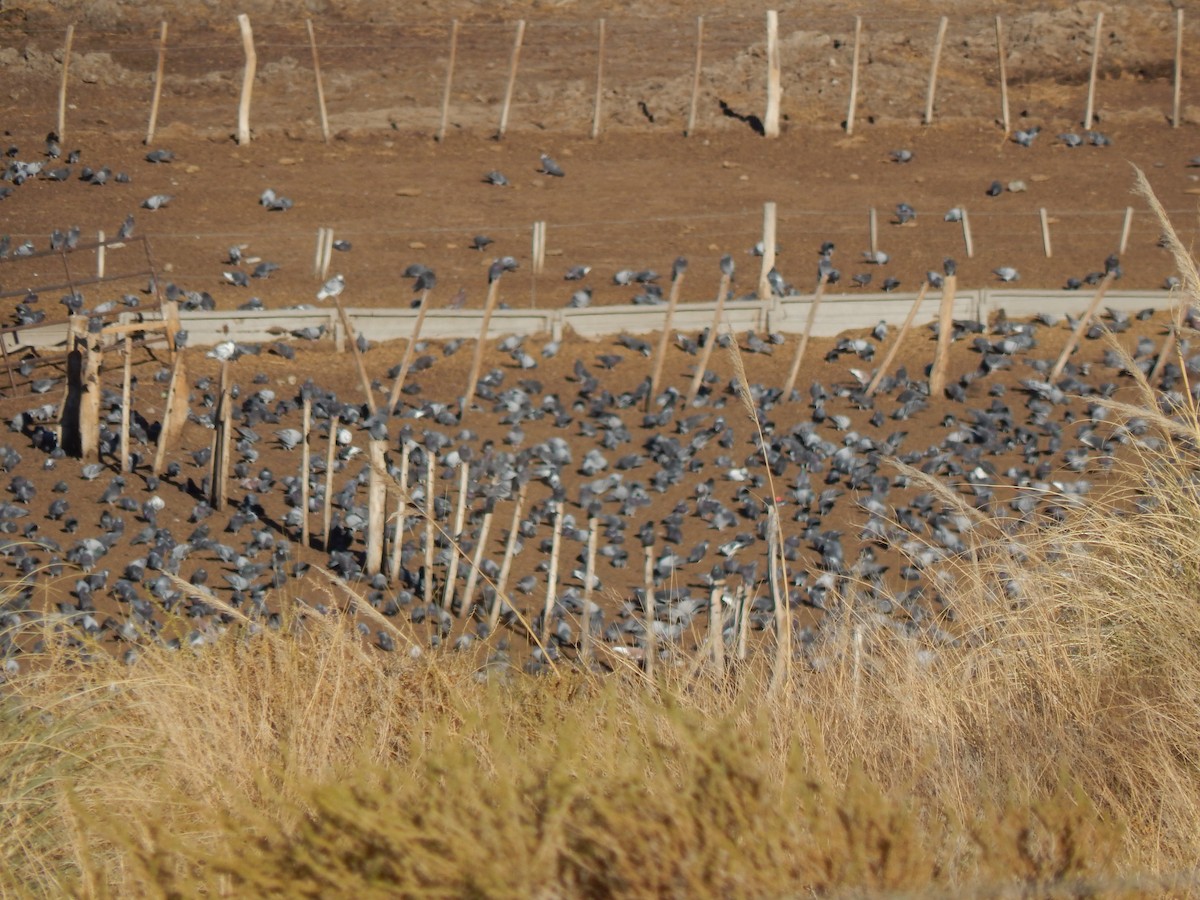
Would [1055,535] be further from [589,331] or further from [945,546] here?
[589,331]

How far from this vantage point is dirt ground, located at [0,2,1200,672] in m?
10.0

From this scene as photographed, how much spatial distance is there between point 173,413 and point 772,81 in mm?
10652

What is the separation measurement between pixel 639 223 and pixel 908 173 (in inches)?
148

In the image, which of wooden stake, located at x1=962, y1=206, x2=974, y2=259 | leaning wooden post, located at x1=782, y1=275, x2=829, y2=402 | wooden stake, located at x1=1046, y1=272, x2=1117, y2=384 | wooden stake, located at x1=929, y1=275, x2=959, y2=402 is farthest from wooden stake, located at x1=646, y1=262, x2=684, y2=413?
wooden stake, located at x1=962, y1=206, x2=974, y2=259

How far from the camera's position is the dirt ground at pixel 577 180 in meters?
10.0

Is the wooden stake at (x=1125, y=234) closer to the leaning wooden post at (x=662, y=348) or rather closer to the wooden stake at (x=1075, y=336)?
the wooden stake at (x=1075, y=336)

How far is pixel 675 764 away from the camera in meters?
3.37

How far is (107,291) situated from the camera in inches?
492

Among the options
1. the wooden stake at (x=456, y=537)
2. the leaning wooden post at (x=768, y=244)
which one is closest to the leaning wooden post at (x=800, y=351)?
the leaning wooden post at (x=768, y=244)

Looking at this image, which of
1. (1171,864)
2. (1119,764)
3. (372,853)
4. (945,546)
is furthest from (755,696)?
(945,546)

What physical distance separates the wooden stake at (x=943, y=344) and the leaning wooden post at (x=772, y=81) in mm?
7760

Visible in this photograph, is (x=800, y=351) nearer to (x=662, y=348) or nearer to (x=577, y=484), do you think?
(x=662, y=348)

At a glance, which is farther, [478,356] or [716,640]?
[478,356]

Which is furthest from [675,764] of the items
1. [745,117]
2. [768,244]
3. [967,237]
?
[745,117]
